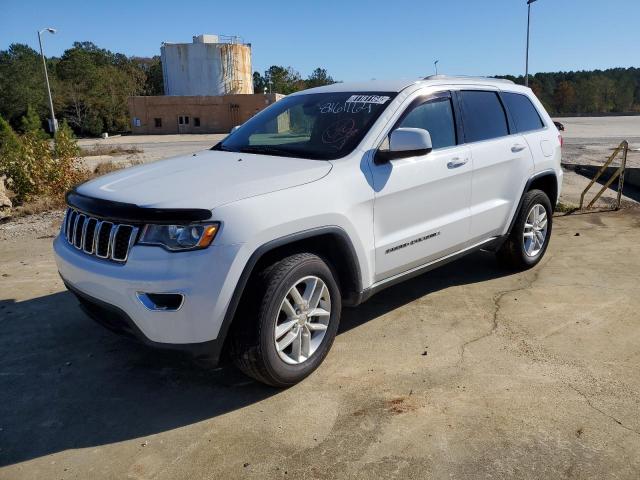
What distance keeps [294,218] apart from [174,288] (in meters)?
0.77

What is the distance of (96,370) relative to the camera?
140 inches

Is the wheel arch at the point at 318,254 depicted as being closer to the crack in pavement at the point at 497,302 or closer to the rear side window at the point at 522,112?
the crack in pavement at the point at 497,302

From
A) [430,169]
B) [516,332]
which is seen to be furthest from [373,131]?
[516,332]

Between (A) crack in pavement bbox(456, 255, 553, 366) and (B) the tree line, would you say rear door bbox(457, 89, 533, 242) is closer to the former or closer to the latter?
(A) crack in pavement bbox(456, 255, 553, 366)

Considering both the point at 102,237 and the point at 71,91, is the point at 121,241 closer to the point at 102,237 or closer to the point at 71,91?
the point at 102,237

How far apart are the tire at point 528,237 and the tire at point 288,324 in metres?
2.45

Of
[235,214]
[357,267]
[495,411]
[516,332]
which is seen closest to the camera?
[235,214]

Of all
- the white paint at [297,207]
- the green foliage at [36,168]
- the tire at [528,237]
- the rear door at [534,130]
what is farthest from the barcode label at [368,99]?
the green foliage at [36,168]

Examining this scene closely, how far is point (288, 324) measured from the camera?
10.2 ft

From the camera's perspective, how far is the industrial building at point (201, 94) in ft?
188

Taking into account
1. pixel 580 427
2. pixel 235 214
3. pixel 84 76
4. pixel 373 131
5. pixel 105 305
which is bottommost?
pixel 580 427

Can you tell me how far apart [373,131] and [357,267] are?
3.06 feet

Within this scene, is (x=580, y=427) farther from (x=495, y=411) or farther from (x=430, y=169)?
(x=430, y=169)

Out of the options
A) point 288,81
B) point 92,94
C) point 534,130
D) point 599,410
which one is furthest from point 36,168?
point 288,81
